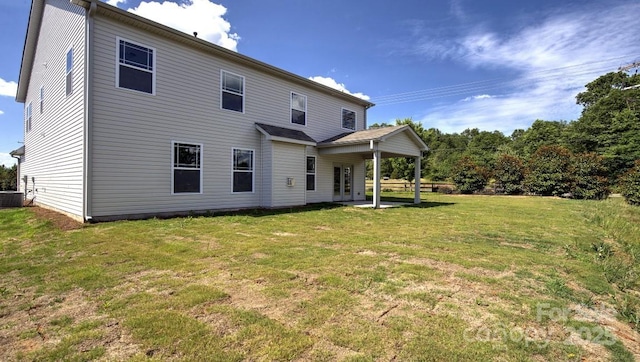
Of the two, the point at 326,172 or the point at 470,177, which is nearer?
the point at 326,172

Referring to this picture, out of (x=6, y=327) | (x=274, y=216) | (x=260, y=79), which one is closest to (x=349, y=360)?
(x=6, y=327)

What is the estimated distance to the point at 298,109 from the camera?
43.6 ft

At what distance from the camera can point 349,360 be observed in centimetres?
207

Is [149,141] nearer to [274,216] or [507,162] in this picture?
[274,216]

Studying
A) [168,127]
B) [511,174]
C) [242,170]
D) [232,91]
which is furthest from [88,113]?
[511,174]

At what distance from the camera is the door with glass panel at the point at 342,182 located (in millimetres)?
15127

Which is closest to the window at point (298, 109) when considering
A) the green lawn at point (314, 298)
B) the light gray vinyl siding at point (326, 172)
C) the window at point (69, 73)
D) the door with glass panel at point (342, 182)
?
the light gray vinyl siding at point (326, 172)

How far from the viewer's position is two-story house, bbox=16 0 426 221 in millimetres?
7965

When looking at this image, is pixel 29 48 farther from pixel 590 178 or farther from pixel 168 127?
pixel 590 178

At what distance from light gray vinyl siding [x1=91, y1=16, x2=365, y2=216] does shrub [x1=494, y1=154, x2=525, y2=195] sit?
57.6ft

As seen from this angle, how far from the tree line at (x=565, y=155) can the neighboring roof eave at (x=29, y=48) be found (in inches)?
871

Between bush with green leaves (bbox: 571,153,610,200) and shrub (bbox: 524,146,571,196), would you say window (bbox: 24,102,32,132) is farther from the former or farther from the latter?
bush with green leaves (bbox: 571,153,610,200)

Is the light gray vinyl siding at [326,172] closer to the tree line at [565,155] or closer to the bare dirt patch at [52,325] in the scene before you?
the tree line at [565,155]

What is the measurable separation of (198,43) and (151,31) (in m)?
1.34
